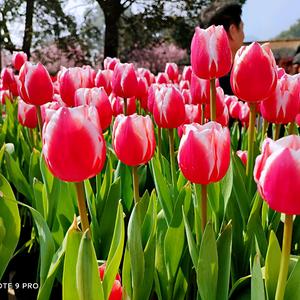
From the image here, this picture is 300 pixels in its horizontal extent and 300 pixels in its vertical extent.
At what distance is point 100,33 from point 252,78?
55.2 feet

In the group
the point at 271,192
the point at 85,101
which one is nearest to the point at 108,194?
the point at 85,101

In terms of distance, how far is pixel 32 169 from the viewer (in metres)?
1.18

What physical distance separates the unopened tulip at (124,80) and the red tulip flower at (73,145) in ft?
2.20

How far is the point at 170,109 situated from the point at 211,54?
0.17m

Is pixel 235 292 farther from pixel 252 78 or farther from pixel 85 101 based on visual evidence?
pixel 85 101

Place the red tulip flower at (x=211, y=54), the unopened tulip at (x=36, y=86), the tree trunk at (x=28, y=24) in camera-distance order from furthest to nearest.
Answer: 1. the tree trunk at (x=28, y=24)
2. the unopened tulip at (x=36, y=86)
3. the red tulip flower at (x=211, y=54)

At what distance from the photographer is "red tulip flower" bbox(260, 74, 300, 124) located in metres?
0.88

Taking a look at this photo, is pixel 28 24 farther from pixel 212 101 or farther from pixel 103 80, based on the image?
pixel 212 101

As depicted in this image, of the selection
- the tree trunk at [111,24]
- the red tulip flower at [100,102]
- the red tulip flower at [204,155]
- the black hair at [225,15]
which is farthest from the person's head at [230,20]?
the tree trunk at [111,24]

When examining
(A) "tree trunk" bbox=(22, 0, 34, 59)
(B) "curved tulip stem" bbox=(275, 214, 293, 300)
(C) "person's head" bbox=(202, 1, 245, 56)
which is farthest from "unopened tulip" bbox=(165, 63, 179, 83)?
(A) "tree trunk" bbox=(22, 0, 34, 59)

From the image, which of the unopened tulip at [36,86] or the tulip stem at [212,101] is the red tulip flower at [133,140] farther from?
the unopened tulip at [36,86]

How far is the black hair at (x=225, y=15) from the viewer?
2.64 metres

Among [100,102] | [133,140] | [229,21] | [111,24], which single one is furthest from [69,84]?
[111,24]

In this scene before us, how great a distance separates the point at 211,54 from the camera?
2.69 feet
